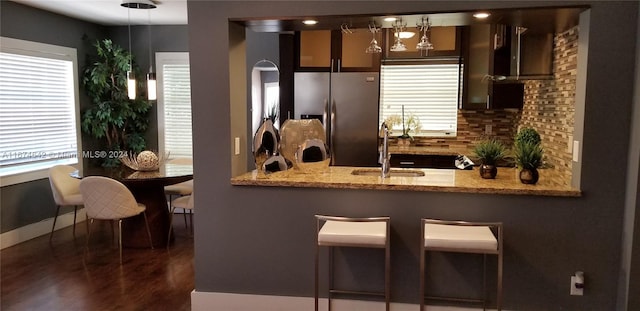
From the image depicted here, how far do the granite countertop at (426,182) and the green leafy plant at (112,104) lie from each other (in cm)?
310

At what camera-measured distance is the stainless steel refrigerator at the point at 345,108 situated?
4.97 metres

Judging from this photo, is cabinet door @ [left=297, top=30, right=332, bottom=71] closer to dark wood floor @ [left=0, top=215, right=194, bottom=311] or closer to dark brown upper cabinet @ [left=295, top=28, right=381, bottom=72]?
dark brown upper cabinet @ [left=295, top=28, right=381, bottom=72]

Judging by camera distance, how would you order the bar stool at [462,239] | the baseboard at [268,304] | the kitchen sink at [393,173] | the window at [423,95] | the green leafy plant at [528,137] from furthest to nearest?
the window at [423,95], the kitchen sink at [393,173], the green leafy plant at [528,137], the baseboard at [268,304], the bar stool at [462,239]

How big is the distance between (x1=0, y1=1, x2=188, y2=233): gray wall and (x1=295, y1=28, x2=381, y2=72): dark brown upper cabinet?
1655 millimetres

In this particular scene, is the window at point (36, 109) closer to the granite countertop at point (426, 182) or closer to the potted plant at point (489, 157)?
the granite countertop at point (426, 182)

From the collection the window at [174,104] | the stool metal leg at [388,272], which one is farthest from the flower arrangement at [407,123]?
the stool metal leg at [388,272]

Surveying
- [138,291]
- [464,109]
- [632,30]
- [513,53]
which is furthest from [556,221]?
[138,291]

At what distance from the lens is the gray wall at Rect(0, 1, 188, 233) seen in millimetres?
4625

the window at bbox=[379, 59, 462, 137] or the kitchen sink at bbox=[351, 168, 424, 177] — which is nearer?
the kitchen sink at bbox=[351, 168, 424, 177]

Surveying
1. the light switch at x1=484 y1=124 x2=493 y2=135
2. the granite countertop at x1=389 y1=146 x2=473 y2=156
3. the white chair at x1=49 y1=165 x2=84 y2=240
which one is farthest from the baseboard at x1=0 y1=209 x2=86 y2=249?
the light switch at x1=484 y1=124 x2=493 y2=135

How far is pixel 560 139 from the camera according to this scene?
3248 millimetres

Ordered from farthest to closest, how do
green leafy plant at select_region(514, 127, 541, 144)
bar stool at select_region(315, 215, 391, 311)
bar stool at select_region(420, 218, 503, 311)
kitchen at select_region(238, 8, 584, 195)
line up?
kitchen at select_region(238, 8, 584, 195)
green leafy plant at select_region(514, 127, 541, 144)
bar stool at select_region(315, 215, 391, 311)
bar stool at select_region(420, 218, 503, 311)

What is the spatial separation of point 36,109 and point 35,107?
A: 25 millimetres

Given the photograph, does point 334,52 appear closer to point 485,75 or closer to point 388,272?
point 485,75
